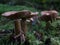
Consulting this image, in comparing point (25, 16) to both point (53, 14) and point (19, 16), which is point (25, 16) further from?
point (53, 14)

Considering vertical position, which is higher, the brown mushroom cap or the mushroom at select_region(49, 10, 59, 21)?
the brown mushroom cap

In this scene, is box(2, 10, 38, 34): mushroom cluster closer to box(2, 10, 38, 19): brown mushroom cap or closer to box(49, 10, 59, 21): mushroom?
box(2, 10, 38, 19): brown mushroom cap

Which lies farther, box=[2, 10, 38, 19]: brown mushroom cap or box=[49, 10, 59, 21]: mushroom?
box=[49, 10, 59, 21]: mushroom

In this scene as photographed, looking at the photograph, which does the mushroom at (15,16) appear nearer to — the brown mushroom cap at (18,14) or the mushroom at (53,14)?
the brown mushroom cap at (18,14)

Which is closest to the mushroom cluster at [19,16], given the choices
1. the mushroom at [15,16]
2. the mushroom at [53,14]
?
the mushroom at [15,16]

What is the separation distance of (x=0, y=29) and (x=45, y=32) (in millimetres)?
509

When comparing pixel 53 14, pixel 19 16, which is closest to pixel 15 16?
pixel 19 16

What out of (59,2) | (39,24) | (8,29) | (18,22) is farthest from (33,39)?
(59,2)

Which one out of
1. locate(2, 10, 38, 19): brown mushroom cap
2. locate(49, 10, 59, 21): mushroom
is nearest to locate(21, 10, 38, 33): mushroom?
locate(2, 10, 38, 19): brown mushroom cap

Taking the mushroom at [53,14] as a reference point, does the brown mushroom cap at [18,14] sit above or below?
above

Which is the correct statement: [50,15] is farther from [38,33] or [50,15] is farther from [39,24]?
[39,24]

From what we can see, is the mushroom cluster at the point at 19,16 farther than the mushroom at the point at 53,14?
No

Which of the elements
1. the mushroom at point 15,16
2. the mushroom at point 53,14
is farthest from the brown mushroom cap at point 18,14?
the mushroom at point 53,14

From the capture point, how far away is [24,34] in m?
1.99
